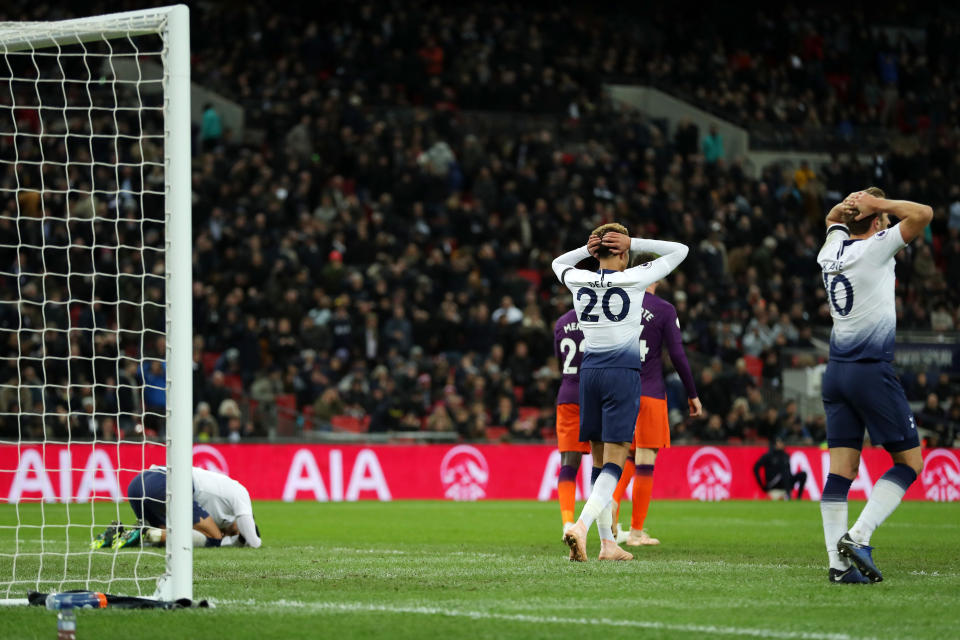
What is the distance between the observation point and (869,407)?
8.09m

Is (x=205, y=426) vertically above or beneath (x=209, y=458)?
above

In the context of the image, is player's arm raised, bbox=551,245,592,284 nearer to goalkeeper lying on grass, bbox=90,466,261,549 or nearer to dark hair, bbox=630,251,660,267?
dark hair, bbox=630,251,660,267

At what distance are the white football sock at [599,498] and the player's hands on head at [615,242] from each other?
1.51m

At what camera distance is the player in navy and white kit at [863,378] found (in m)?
8.06

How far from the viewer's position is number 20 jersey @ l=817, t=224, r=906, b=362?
8141 millimetres

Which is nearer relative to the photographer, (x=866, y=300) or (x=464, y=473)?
(x=866, y=300)

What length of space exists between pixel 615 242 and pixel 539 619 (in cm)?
382

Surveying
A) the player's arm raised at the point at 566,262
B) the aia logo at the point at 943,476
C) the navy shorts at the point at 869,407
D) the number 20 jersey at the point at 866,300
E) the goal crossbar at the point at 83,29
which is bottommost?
the aia logo at the point at 943,476

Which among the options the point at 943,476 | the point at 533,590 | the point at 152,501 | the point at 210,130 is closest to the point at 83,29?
the point at 533,590

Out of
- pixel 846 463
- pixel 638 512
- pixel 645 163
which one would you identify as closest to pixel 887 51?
pixel 645 163

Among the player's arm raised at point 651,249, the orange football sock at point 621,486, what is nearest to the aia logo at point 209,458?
the orange football sock at point 621,486

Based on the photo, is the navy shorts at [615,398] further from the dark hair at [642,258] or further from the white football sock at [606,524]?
the dark hair at [642,258]

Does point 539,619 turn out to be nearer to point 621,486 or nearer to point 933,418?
point 621,486

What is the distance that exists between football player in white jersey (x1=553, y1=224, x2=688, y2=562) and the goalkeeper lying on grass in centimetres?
313
